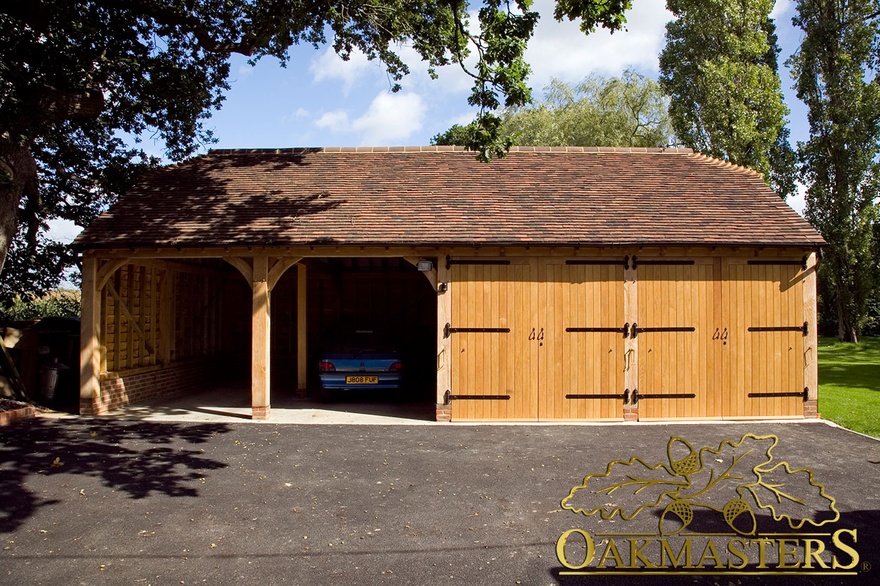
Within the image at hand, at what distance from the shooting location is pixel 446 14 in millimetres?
11133

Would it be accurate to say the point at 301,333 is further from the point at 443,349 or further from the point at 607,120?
the point at 607,120

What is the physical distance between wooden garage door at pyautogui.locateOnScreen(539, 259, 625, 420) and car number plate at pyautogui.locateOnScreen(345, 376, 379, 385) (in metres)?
3.03

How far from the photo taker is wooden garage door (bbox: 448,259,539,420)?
9617 millimetres

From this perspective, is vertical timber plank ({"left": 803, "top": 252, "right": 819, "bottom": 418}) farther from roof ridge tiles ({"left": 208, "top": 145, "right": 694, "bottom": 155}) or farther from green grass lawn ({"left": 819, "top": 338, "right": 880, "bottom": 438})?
roof ridge tiles ({"left": 208, "top": 145, "right": 694, "bottom": 155})

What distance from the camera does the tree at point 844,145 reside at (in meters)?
23.5

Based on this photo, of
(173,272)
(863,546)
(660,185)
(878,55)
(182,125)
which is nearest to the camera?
(863,546)

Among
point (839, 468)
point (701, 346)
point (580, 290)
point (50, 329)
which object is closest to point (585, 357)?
point (580, 290)

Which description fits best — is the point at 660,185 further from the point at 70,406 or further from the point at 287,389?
the point at 70,406

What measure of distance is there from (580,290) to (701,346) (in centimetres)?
218

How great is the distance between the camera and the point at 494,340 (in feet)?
31.7

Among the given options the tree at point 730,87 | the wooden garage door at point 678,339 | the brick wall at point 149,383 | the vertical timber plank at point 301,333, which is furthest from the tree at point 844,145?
the brick wall at point 149,383

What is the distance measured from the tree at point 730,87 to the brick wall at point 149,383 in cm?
1905

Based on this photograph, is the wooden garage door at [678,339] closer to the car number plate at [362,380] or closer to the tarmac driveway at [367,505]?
the tarmac driveway at [367,505]

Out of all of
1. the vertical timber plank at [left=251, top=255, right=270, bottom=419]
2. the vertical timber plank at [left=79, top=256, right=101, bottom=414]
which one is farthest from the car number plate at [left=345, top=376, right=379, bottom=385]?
the vertical timber plank at [left=79, top=256, right=101, bottom=414]
